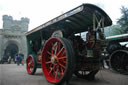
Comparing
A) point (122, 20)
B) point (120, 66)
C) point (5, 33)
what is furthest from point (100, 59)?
point (5, 33)

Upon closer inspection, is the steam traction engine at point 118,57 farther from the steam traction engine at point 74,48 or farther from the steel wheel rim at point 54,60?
the steel wheel rim at point 54,60

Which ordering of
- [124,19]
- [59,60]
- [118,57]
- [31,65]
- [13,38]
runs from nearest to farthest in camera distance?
[59,60]
[31,65]
[118,57]
[124,19]
[13,38]

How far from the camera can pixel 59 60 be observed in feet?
10.4

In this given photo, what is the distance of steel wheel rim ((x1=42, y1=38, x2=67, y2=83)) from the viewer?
3.11m

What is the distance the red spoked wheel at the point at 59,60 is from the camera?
2729mm

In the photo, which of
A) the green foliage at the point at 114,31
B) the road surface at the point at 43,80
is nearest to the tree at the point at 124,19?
the green foliage at the point at 114,31

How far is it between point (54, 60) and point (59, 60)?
0.50 ft

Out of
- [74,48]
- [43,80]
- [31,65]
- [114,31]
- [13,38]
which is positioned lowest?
[43,80]

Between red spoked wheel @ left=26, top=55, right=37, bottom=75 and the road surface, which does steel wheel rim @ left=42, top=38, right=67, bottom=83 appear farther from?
red spoked wheel @ left=26, top=55, right=37, bottom=75

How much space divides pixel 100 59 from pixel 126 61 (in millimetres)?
2523

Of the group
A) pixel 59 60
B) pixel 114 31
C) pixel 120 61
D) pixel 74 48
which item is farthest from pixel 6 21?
pixel 59 60

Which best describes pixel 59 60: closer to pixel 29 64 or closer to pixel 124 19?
pixel 29 64

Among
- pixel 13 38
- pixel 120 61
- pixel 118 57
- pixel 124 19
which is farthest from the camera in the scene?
pixel 13 38

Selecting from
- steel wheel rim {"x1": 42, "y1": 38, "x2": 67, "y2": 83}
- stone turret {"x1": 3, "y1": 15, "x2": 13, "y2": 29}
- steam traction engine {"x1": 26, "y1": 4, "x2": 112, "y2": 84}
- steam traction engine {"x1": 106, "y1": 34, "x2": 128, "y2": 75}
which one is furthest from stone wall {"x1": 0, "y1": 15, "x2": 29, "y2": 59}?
steel wheel rim {"x1": 42, "y1": 38, "x2": 67, "y2": 83}
